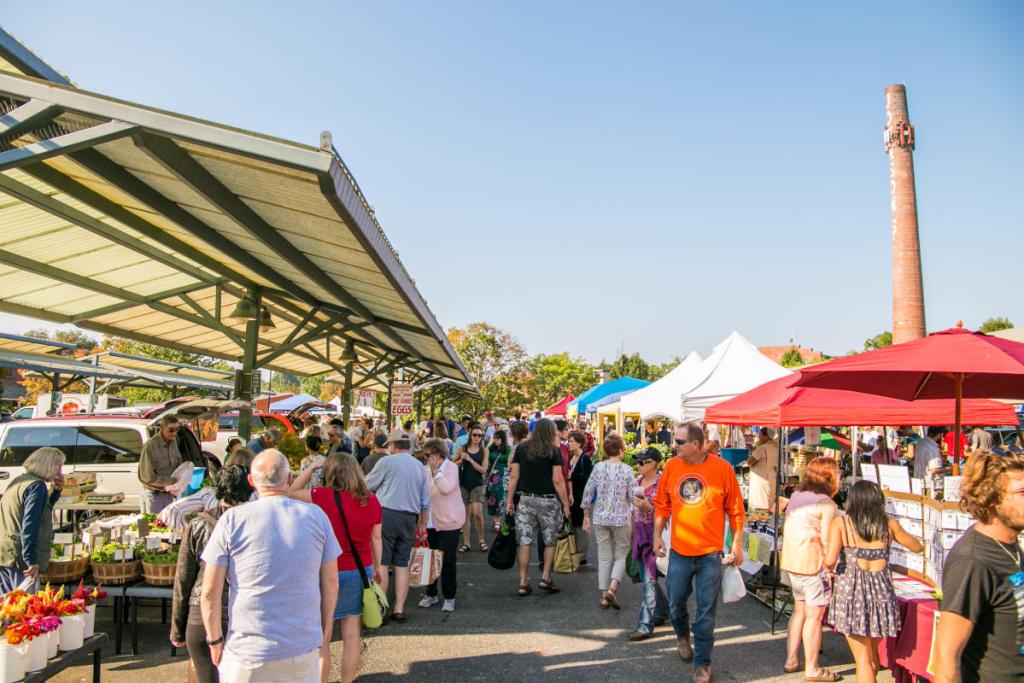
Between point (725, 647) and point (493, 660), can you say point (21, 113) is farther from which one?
point (725, 647)

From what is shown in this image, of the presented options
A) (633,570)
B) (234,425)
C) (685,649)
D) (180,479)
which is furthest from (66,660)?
(234,425)

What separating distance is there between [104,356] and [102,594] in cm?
1636

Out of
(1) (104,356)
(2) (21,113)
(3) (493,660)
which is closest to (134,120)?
(2) (21,113)

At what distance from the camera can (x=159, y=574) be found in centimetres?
557

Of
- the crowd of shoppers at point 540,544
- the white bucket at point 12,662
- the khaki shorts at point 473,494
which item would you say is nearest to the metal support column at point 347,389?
the khaki shorts at point 473,494

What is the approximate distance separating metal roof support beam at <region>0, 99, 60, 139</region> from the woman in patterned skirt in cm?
542

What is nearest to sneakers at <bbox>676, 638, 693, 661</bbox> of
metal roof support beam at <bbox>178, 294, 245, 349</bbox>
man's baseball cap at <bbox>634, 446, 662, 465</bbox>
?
man's baseball cap at <bbox>634, 446, 662, 465</bbox>

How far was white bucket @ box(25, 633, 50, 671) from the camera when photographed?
3.77 m

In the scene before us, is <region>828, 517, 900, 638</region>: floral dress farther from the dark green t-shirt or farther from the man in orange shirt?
the dark green t-shirt

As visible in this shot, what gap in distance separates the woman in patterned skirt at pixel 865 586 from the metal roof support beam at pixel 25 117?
542 cm

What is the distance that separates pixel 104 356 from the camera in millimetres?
18984

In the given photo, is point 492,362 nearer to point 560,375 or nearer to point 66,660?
point 560,375

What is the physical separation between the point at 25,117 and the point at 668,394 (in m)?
12.8

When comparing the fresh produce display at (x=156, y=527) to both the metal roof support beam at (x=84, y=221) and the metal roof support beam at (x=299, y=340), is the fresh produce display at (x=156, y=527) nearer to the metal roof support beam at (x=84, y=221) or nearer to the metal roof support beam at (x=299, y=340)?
the metal roof support beam at (x=84, y=221)
